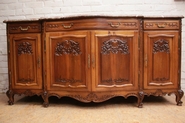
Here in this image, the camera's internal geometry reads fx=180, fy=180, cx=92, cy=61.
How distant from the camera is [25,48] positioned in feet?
6.23

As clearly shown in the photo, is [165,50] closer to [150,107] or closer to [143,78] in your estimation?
[143,78]

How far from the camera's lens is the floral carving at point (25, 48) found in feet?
6.22

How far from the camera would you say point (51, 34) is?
183cm

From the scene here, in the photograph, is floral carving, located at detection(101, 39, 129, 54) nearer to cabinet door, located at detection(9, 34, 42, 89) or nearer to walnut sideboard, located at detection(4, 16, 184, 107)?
walnut sideboard, located at detection(4, 16, 184, 107)

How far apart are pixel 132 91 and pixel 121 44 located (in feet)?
1.59

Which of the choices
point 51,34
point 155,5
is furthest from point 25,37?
point 155,5

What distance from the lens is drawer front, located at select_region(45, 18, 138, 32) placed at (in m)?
1.72

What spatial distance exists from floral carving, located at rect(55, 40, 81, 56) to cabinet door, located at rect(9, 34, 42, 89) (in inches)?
8.6

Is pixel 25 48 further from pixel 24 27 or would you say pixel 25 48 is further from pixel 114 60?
pixel 114 60

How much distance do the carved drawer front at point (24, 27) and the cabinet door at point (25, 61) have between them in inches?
2.0

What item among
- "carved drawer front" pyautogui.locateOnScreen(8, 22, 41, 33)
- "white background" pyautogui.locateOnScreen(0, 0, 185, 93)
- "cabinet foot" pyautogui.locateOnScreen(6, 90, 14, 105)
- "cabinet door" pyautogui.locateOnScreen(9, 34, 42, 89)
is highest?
"white background" pyautogui.locateOnScreen(0, 0, 185, 93)

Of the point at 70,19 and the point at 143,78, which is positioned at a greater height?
the point at 70,19

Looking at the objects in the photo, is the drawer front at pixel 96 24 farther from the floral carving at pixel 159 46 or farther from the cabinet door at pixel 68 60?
the floral carving at pixel 159 46

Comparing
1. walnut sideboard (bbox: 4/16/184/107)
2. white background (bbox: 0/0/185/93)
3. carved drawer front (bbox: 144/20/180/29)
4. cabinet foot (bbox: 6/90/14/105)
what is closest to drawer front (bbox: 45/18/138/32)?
walnut sideboard (bbox: 4/16/184/107)
